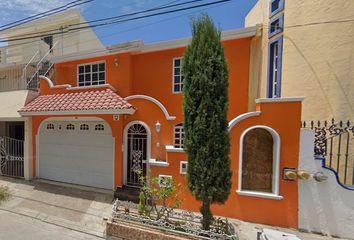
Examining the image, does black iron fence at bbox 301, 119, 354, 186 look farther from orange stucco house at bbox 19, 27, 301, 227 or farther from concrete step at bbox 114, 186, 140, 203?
concrete step at bbox 114, 186, 140, 203

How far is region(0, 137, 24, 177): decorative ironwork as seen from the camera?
11.3 meters

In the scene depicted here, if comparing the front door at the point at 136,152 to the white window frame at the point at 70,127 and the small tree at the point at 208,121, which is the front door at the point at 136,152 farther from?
the small tree at the point at 208,121

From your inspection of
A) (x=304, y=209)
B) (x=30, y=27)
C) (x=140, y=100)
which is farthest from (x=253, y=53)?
(x=30, y=27)

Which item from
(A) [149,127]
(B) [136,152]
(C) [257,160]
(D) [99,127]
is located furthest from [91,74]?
(C) [257,160]

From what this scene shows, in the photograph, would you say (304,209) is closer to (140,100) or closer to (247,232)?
(247,232)

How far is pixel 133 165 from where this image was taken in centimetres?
934

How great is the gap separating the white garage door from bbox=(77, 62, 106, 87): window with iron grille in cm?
234

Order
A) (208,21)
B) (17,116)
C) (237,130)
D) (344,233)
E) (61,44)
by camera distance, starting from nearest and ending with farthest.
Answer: (208,21) < (344,233) < (237,130) < (17,116) < (61,44)

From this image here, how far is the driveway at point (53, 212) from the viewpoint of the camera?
6.41m

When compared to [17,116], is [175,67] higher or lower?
higher

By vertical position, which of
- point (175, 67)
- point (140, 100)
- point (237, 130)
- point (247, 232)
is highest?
point (175, 67)

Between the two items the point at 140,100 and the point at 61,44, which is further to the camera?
the point at 61,44

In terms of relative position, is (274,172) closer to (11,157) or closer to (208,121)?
(208,121)

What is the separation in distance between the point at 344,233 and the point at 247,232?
2774 mm
